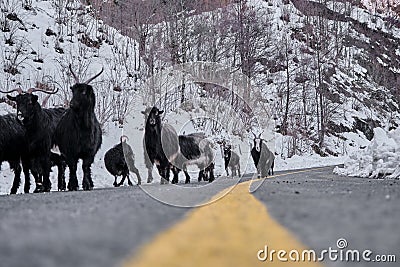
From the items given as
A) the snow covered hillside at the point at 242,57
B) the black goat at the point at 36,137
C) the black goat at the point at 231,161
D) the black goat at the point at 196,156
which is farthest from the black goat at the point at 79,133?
the black goat at the point at 231,161

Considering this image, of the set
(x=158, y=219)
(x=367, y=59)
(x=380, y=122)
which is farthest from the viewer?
(x=367, y=59)

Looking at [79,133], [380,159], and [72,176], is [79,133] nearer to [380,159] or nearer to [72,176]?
[72,176]

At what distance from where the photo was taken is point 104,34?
2852 centimetres

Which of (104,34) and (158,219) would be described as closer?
(158,219)

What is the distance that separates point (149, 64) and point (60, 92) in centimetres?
721

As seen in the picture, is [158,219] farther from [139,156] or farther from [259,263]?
[139,156]

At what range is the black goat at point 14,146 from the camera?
9714mm

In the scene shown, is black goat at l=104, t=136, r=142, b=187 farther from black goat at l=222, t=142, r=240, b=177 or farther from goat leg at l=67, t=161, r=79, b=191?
goat leg at l=67, t=161, r=79, b=191

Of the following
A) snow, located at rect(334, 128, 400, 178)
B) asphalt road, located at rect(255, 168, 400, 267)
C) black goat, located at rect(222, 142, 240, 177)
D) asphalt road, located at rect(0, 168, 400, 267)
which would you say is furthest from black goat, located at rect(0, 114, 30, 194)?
black goat, located at rect(222, 142, 240, 177)

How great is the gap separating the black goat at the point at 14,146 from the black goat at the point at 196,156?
385 cm

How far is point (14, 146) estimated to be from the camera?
32.4ft

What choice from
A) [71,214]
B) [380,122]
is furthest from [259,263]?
[380,122]

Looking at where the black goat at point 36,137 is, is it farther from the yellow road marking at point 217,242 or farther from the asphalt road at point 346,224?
the yellow road marking at point 217,242

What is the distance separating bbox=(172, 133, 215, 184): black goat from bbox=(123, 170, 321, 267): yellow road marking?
9561 mm
